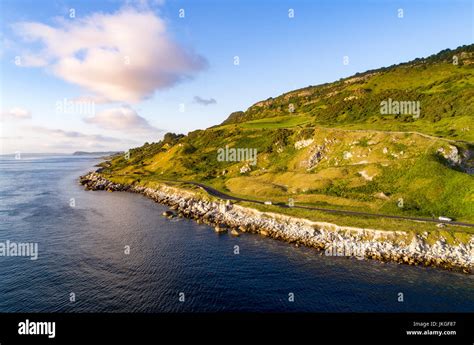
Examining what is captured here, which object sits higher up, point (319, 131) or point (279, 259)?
point (319, 131)

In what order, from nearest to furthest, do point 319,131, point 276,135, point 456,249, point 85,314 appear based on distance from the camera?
point 85,314 → point 456,249 → point 319,131 → point 276,135

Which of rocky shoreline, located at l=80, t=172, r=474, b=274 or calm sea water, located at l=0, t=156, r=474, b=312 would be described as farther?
rocky shoreline, located at l=80, t=172, r=474, b=274

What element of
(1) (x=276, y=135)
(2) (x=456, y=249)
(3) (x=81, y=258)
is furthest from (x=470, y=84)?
(3) (x=81, y=258)

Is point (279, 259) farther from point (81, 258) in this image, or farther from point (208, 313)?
point (81, 258)

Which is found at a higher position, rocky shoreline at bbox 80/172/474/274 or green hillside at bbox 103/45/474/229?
green hillside at bbox 103/45/474/229

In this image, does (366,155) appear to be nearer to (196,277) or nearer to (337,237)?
(337,237)

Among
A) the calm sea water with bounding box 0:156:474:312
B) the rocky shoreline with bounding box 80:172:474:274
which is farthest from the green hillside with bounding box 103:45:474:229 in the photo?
the calm sea water with bounding box 0:156:474:312

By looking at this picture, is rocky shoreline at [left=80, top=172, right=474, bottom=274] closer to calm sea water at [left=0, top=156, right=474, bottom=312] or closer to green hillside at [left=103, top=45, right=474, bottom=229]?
calm sea water at [left=0, top=156, right=474, bottom=312]
